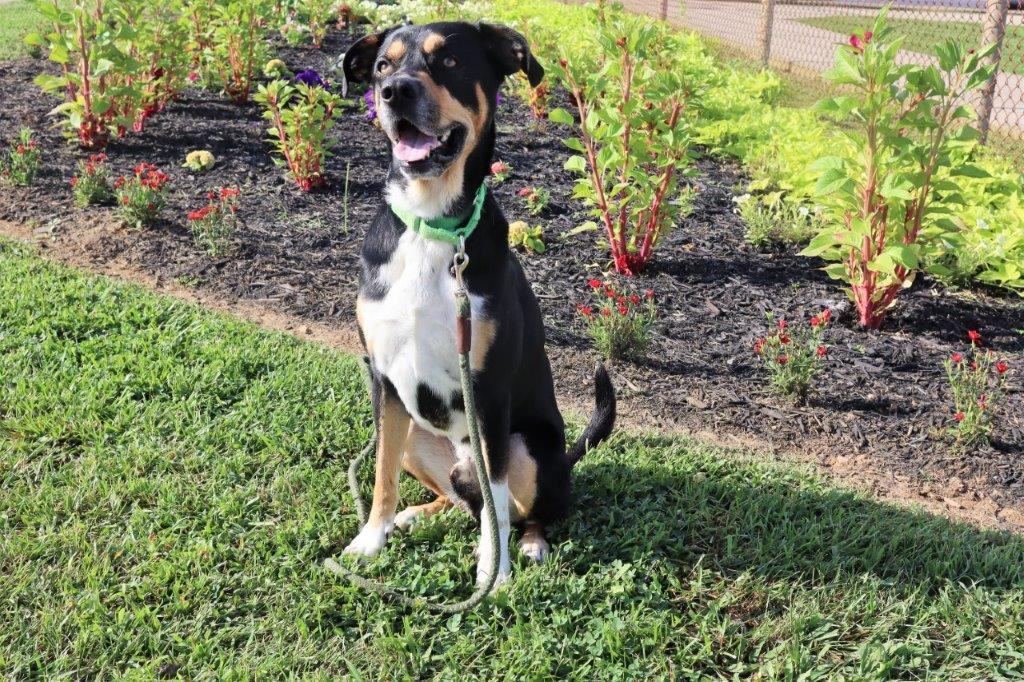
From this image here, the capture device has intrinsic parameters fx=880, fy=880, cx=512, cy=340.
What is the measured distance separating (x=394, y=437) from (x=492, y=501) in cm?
46

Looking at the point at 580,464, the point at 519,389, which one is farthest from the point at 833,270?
the point at 519,389

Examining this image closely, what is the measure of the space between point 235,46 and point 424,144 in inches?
241

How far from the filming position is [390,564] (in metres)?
3.04

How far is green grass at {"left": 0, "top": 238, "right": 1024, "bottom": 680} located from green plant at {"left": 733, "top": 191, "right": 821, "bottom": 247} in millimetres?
2255

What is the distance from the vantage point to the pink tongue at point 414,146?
2629 mm

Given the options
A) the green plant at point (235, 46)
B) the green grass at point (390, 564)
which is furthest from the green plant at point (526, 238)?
the green plant at point (235, 46)

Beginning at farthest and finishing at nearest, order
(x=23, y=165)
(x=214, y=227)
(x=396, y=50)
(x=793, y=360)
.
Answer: (x=23, y=165) < (x=214, y=227) < (x=793, y=360) < (x=396, y=50)

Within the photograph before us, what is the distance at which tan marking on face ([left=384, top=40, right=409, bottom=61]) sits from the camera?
278 centimetres

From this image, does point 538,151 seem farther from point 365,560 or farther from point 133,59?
point 365,560

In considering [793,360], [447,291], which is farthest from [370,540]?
[793,360]

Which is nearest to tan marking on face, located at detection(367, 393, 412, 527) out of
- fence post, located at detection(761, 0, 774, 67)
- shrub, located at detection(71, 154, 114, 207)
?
shrub, located at detection(71, 154, 114, 207)

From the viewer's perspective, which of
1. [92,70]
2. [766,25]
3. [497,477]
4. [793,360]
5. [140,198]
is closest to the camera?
[497,477]

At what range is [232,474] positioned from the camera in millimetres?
3443

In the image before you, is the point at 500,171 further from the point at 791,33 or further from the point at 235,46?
the point at 791,33
